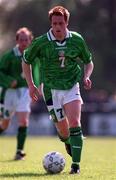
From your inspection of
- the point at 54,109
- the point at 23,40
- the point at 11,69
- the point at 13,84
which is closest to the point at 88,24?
the point at 11,69

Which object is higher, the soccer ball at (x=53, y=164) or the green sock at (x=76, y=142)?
the green sock at (x=76, y=142)

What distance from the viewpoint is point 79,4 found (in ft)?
163

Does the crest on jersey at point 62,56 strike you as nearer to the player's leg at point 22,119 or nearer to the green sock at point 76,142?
the green sock at point 76,142

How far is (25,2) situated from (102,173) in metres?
40.1

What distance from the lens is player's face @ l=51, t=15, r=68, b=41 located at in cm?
1155

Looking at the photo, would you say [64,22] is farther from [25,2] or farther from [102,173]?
[25,2]

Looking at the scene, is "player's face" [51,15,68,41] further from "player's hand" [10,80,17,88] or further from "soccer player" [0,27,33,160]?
"player's hand" [10,80,17,88]

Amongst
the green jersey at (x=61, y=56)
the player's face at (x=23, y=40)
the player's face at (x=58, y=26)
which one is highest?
the player's face at (x=58, y=26)

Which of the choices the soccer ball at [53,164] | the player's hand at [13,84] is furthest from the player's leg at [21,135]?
the soccer ball at [53,164]

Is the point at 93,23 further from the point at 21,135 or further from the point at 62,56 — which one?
the point at 62,56

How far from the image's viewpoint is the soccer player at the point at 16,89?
15.5 metres

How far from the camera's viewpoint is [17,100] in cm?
1586

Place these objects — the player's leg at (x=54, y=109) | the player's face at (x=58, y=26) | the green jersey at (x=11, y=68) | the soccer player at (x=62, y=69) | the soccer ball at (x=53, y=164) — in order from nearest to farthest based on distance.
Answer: the player's face at (x=58, y=26), the soccer player at (x=62, y=69), the soccer ball at (x=53, y=164), the player's leg at (x=54, y=109), the green jersey at (x=11, y=68)

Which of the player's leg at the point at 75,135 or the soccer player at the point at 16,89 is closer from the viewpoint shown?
the player's leg at the point at 75,135
